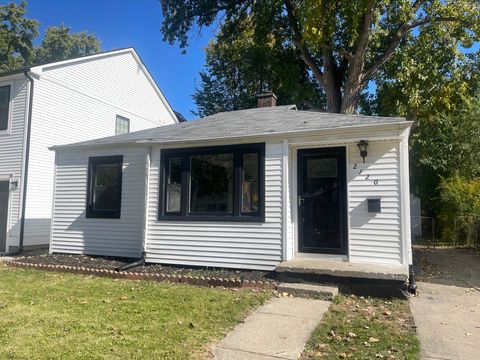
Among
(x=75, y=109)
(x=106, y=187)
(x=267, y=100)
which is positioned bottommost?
(x=106, y=187)

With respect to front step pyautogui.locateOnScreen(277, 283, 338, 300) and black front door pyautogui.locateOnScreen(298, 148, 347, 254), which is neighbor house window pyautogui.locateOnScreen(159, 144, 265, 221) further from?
front step pyautogui.locateOnScreen(277, 283, 338, 300)

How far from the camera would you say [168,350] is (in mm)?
3521

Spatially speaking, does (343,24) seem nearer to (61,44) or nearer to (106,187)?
(106,187)

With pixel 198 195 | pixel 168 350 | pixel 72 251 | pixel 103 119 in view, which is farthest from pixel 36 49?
pixel 168 350

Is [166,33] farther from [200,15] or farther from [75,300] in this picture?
[75,300]

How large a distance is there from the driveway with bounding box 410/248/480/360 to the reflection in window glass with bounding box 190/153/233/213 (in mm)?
3765

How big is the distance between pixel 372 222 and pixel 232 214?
2.60 m

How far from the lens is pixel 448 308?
16.6ft

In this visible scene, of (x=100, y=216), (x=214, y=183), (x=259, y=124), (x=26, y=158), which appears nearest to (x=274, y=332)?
(x=214, y=183)

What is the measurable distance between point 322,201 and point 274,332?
10.9 ft

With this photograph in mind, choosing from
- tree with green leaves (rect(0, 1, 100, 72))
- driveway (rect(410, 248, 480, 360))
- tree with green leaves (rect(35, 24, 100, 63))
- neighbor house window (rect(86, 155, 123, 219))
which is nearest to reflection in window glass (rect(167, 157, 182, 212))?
neighbor house window (rect(86, 155, 123, 219))

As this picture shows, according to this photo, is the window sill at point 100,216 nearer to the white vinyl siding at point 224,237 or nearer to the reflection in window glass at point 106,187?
the reflection in window glass at point 106,187

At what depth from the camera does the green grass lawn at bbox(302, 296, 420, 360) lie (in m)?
3.54

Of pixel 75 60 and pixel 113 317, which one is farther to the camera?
pixel 75 60
